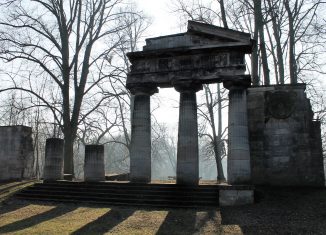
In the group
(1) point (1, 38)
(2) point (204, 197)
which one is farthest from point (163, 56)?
(1) point (1, 38)

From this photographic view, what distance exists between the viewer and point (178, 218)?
45.1 feet

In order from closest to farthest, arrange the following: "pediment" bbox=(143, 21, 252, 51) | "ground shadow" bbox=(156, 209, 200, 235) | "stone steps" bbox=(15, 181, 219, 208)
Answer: "ground shadow" bbox=(156, 209, 200, 235) < "stone steps" bbox=(15, 181, 219, 208) < "pediment" bbox=(143, 21, 252, 51)

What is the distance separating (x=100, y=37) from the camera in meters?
28.7

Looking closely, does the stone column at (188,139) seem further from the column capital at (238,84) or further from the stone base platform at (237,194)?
the stone base platform at (237,194)

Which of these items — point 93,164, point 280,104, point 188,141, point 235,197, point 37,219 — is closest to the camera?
point 37,219

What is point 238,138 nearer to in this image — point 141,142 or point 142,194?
point 141,142

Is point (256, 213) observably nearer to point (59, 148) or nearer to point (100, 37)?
point (59, 148)

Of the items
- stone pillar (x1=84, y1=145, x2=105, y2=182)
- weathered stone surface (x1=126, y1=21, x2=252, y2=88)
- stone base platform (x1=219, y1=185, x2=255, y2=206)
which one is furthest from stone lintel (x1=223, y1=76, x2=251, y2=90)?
stone pillar (x1=84, y1=145, x2=105, y2=182)

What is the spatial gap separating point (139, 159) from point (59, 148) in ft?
18.3

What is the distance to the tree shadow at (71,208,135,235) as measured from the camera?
40.1 feet

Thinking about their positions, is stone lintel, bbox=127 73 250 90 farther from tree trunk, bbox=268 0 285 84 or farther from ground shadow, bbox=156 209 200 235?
tree trunk, bbox=268 0 285 84

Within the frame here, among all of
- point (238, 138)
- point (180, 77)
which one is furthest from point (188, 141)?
point (180, 77)

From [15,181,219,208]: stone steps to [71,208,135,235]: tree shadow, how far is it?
139cm

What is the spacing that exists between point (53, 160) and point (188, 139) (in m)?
8.02
